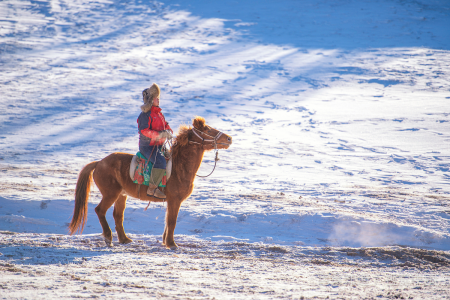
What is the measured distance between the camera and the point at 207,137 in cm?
625

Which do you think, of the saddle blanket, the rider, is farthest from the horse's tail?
the rider

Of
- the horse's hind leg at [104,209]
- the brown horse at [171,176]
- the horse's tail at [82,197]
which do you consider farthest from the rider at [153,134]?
the horse's tail at [82,197]

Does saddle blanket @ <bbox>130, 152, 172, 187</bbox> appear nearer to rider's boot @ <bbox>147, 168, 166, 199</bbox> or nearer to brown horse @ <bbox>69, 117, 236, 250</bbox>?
rider's boot @ <bbox>147, 168, 166, 199</bbox>

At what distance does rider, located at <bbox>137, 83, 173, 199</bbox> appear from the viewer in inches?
235

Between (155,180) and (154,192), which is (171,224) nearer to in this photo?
(154,192)

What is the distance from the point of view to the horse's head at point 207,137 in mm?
6242

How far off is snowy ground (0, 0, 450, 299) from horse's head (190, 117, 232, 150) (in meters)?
1.62

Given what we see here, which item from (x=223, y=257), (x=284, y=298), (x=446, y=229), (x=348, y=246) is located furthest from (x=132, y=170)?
(x=446, y=229)

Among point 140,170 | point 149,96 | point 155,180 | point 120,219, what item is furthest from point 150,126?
point 120,219

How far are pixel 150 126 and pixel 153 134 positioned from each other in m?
0.13

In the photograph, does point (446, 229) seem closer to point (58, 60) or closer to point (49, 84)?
point (49, 84)

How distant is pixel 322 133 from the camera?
15336 millimetres

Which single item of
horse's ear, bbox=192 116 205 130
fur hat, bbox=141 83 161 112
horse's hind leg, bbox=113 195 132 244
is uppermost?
fur hat, bbox=141 83 161 112

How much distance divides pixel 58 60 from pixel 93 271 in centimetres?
1865
